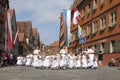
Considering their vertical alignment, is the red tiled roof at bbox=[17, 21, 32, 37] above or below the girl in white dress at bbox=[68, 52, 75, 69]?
above

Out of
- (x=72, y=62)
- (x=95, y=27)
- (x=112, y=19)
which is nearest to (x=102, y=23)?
(x=95, y=27)

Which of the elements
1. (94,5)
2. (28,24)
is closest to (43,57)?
(94,5)

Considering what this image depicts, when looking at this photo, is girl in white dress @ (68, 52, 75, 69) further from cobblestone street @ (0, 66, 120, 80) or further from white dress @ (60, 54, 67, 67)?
cobblestone street @ (0, 66, 120, 80)

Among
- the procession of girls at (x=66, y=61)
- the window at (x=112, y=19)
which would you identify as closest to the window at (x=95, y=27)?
the window at (x=112, y=19)

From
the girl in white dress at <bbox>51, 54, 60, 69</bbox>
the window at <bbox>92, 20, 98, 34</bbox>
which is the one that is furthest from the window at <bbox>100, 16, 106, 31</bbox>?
the girl in white dress at <bbox>51, 54, 60, 69</bbox>

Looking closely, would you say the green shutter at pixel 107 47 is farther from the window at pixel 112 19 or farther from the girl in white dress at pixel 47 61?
the girl in white dress at pixel 47 61

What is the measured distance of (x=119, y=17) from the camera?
1492 inches

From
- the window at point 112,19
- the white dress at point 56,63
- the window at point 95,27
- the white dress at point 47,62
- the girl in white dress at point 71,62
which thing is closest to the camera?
the white dress at point 56,63

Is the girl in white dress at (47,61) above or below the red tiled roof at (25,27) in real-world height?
below

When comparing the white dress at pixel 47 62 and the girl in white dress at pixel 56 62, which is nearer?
the girl in white dress at pixel 56 62

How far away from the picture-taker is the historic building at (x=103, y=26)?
128 feet

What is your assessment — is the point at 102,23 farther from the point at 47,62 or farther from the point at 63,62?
the point at 63,62

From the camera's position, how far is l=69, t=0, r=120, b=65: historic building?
39.0m

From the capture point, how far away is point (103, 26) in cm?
4350
